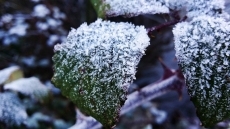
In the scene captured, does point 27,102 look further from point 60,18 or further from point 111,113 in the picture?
point 111,113

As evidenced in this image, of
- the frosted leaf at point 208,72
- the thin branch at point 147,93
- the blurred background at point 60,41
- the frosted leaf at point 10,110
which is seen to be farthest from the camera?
the blurred background at point 60,41

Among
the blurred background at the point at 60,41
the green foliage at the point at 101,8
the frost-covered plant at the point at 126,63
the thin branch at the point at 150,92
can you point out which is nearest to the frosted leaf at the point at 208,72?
the frost-covered plant at the point at 126,63

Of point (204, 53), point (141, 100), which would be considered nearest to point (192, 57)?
point (204, 53)

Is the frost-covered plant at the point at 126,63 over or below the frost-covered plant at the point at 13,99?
over

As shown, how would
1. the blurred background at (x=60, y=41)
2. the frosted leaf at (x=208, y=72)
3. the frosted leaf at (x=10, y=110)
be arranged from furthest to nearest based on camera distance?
the blurred background at (x=60, y=41), the frosted leaf at (x=10, y=110), the frosted leaf at (x=208, y=72)

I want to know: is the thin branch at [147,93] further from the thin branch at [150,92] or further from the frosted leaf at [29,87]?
the frosted leaf at [29,87]

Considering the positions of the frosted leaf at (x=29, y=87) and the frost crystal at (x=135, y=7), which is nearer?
the frost crystal at (x=135, y=7)

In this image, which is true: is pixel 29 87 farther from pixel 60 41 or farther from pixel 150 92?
pixel 60 41

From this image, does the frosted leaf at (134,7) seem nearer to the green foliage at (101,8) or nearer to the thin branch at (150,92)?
the green foliage at (101,8)

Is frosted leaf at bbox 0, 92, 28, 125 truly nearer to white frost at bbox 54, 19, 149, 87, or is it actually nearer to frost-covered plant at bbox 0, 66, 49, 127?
frost-covered plant at bbox 0, 66, 49, 127
